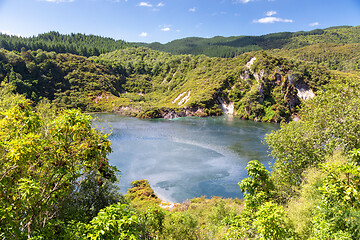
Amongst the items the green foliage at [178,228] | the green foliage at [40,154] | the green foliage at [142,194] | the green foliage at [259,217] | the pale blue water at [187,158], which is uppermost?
the green foliage at [40,154]

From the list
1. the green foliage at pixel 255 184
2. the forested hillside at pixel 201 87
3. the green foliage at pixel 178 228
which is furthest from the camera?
the forested hillside at pixel 201 87

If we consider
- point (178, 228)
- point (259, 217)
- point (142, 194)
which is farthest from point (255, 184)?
point (142, 194)

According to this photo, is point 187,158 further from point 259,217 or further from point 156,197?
point 259,217

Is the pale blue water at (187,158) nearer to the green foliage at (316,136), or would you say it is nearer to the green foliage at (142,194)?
the green foliage at (142,194)

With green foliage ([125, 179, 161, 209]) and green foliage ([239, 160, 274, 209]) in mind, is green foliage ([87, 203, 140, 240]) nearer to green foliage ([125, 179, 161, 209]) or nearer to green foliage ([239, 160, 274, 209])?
green foliage ([239, 160, 274, 209])

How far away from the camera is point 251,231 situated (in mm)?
12875

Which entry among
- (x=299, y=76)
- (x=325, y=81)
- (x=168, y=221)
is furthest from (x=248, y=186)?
(x=325, y=81)

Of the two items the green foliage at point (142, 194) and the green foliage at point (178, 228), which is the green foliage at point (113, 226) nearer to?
the green foliage at point (178, 228)

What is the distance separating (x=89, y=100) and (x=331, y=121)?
159 m

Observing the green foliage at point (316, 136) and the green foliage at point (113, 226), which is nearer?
the green foliage at point (113, 226)

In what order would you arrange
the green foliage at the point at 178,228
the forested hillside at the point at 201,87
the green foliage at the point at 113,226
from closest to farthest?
the green foliage at the point at 113,226
the green foliage at the point at 178,228
the forested hillside at the point at 201,87

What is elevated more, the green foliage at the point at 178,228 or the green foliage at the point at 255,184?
the green foliage at the point at 255,184

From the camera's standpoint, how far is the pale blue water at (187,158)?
4419cm

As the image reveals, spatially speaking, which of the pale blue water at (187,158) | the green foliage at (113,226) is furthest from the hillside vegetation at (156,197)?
the pale blue water at (187,158)
